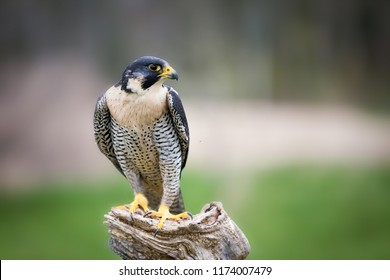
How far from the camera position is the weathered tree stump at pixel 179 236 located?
6.59ft

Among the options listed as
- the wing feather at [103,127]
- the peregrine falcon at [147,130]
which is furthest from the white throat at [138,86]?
the wing feather at [103,127]

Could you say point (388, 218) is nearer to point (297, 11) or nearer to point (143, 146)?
point (297, 11)

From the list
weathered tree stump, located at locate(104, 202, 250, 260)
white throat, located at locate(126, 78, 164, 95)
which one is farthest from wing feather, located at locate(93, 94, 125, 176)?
weathered tree stump, located at locate(104, 202, 250, 260)

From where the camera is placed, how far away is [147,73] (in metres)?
2.03

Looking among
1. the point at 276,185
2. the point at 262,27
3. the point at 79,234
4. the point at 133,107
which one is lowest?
the point at 79,234

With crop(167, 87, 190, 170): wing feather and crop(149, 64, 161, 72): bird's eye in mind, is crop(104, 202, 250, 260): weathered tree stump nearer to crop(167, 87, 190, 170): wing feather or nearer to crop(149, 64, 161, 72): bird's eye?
crop(167, 87, 190, 170): wing feather

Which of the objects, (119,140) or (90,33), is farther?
(90,33)

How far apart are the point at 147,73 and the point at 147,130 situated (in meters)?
0.24

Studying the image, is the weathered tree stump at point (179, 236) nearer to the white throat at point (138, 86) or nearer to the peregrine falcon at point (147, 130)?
the peregrine falcon at point (147, 130)

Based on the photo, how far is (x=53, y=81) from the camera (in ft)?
13.4

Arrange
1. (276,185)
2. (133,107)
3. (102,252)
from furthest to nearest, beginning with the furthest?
(276,185)
(102,252)
(133,107)

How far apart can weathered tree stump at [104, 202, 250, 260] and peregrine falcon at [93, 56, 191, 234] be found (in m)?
0.05
